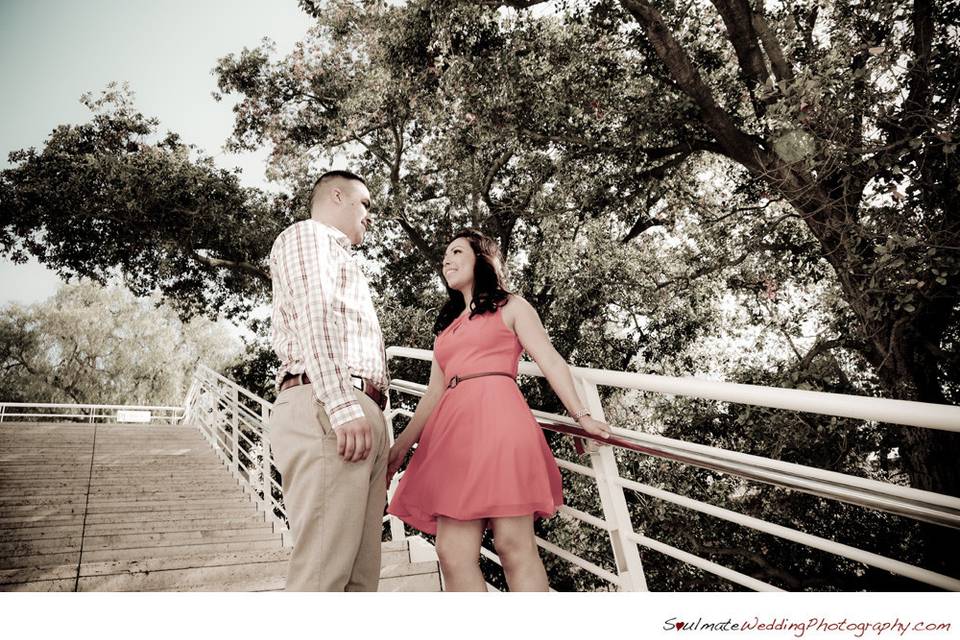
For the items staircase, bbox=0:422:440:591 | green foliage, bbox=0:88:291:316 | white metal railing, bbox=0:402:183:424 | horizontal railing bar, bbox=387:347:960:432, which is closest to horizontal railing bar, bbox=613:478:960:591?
horizontal railing bar, bbox=387:347:960:432

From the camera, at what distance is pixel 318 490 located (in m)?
1.30

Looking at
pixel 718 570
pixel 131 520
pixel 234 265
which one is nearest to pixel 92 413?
pixel 131 520

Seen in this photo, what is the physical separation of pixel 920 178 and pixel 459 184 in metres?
5.32

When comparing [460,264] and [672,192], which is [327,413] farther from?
[672,192]

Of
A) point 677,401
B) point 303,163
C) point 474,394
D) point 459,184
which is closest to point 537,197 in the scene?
point 459,184

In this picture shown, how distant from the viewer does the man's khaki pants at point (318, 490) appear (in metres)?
1.29

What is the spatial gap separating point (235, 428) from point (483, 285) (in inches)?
158

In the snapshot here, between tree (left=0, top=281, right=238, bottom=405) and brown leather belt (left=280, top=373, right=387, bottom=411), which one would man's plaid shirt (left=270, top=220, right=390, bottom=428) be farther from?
tree (left=0, top=281, right=238, bottom=405)

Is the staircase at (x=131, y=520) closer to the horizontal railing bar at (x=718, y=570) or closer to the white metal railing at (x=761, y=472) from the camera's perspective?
the white metal railing at (x=761, y=472)

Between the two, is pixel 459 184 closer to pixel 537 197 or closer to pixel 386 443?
pixel 537 197

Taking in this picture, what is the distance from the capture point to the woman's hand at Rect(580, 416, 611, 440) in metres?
1.64

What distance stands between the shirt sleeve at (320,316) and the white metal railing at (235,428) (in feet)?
7.29

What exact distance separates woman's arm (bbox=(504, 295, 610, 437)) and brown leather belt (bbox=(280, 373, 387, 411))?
473mm

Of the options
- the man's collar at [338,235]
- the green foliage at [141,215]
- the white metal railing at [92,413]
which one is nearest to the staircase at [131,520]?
the white metal railing at [92,413]
